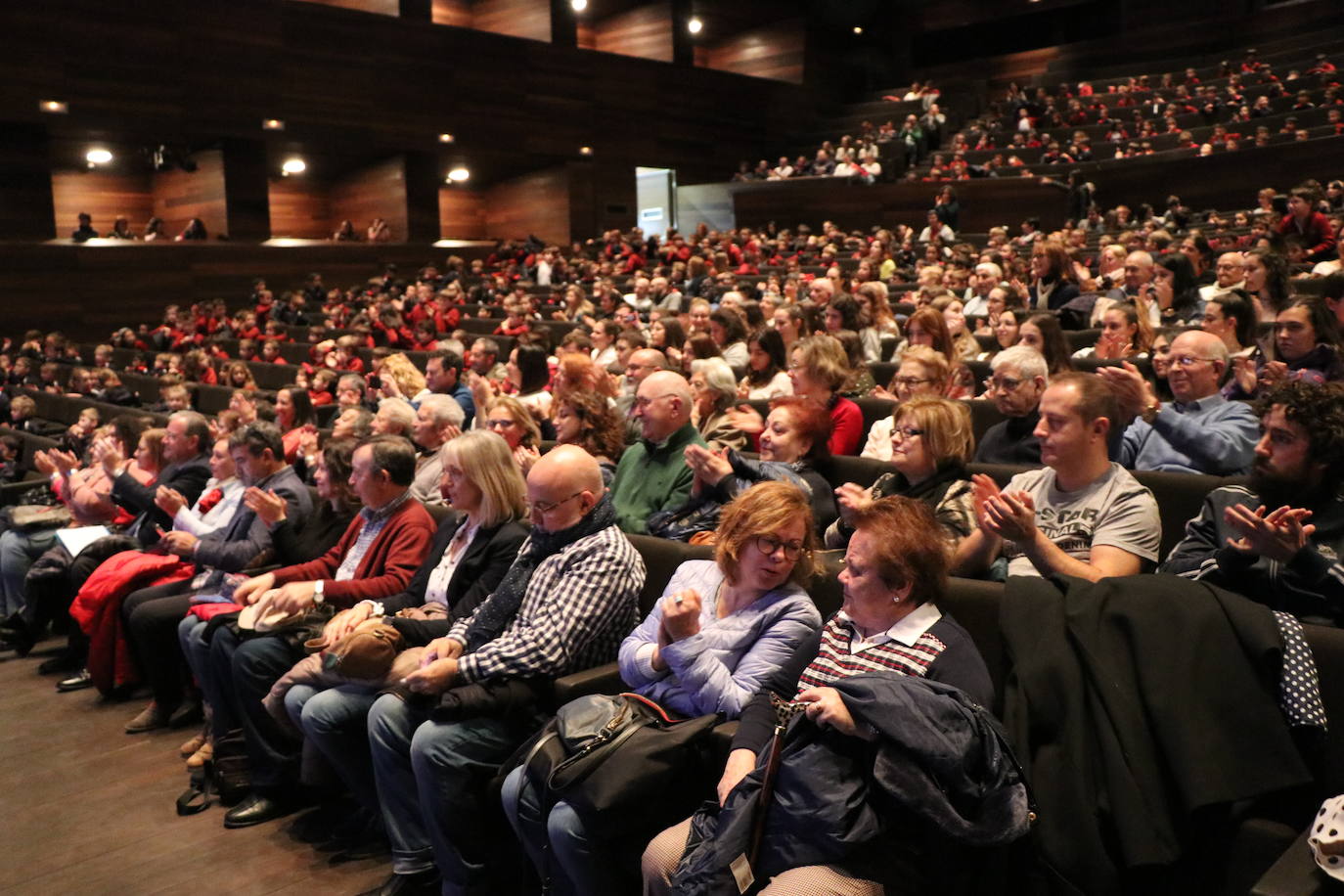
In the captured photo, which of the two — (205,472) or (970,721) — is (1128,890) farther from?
(205,472)

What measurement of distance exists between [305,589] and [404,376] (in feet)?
8.21

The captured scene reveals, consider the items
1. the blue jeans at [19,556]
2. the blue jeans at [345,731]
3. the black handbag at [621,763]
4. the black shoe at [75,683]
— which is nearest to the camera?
the black handbag at [621,763]

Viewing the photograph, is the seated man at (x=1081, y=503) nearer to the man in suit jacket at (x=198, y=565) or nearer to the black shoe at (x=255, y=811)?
the black shoe at (x=255, y=811)

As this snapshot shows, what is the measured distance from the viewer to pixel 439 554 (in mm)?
2705

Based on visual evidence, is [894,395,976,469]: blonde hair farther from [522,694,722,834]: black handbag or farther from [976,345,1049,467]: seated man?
[522,694,722,834]: black handbag

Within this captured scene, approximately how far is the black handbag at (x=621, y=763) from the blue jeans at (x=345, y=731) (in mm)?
656

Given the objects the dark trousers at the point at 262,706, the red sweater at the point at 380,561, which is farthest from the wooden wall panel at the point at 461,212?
the dark trousers at the point at 262,706

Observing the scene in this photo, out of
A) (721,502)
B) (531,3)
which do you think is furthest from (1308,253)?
(531,3)

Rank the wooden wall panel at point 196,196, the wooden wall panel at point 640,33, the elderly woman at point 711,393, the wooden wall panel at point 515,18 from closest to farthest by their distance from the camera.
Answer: the elderly woman at point 711,393, the wooden wall panel at point 196,196, the wooden wall panel at point 515,18, the wooden wall panel at point 640,33

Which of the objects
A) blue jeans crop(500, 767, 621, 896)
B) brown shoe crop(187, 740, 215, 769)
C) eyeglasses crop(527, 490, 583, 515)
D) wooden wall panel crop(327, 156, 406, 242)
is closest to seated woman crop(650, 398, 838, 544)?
eyeglasses crop(527, 490, 583, 515)

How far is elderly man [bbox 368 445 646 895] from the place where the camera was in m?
2.14

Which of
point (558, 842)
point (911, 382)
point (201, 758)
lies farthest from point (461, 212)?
point (558, 842)

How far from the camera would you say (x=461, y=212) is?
659 inches

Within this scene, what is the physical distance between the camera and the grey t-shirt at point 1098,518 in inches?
79.7
